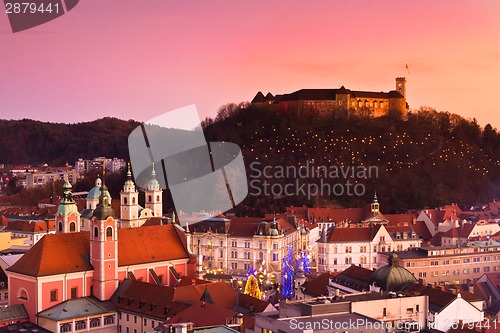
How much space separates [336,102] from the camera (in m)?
78.7

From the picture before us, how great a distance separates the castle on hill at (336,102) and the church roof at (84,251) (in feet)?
151

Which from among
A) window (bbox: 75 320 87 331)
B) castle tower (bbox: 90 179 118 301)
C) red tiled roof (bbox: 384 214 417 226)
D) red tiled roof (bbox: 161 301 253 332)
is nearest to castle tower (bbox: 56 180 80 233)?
castle tower (bbox: 90 179 118 301)

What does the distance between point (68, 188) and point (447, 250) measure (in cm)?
1915

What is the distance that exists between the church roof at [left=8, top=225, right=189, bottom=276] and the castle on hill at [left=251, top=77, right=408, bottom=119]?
4608cm

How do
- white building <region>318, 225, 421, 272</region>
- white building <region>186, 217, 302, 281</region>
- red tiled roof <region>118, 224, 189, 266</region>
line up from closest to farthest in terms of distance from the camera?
red tiled roof <region>118, 224, 189, 266</region> → white building <region>186, 217, 302, 281</region> → white building <region>318, 225, 421, 272</region>

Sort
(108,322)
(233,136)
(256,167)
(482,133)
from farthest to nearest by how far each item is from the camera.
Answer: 1. (482,133)
2. (233,136)
3. (256,167)
4. (108,322)

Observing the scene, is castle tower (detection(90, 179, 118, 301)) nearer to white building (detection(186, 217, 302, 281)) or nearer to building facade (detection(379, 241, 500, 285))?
white building (detection(186, 217, 302, 281))

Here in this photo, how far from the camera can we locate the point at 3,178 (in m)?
91.2

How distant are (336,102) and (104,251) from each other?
5195 centimetres

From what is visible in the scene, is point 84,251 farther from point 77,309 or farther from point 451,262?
point 451,262

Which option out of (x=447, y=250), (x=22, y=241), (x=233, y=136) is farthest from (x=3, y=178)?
(x=447, y=250)

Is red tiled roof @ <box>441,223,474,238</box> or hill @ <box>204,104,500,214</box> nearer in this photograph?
red tiled roof @ <box>441,223,474,238</box>

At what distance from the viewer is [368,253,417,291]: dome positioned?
28281mm

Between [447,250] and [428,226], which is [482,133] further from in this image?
[447,250]
